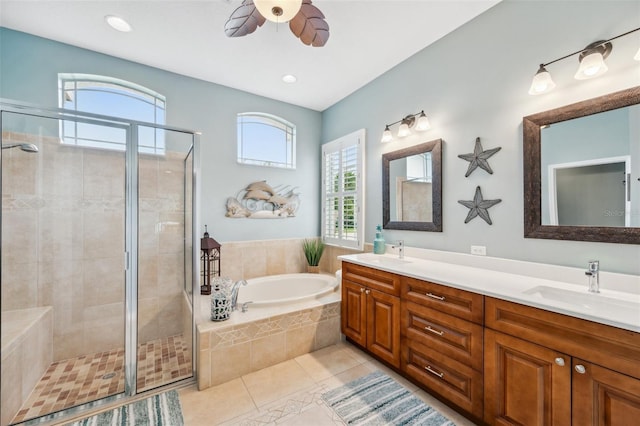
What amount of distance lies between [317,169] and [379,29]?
2.08m

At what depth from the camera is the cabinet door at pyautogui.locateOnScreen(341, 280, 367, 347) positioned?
238 centimetres

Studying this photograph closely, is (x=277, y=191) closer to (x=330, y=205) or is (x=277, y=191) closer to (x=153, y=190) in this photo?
(x=330, y=205)

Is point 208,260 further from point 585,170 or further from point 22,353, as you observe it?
point 585,170

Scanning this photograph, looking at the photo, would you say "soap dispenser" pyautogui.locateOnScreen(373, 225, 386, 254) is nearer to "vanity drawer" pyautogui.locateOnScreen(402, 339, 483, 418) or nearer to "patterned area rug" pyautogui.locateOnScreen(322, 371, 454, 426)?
"vanity drawer" pyautogui.locateOnScreen(402, 339, 483, 418)

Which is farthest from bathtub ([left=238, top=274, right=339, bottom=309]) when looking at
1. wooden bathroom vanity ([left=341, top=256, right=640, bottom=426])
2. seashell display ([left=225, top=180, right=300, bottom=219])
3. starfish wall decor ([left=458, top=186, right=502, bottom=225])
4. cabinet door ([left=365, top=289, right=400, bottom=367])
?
starfish wall decor ([left=458, top=186, right=502, bottom=225])

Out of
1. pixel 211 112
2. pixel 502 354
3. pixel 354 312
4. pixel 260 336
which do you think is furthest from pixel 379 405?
pixel 211 112

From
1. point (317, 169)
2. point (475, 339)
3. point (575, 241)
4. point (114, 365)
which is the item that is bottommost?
point (114, 365)

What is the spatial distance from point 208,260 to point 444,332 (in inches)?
95.0

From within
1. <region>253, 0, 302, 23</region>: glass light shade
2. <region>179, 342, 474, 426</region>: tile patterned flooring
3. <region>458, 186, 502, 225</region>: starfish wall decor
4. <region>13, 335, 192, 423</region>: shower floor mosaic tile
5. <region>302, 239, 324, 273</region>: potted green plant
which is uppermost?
<region>253, 0, 302, 23</region>: glass light shade

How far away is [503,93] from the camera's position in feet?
6.43

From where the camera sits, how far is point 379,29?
2248 mm

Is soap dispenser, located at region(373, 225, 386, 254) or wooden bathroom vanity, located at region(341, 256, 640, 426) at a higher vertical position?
soap dispenser, located at region(373, 225, 386, 254)

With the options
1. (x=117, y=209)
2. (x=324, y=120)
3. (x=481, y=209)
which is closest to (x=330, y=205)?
(x=324, y=120)

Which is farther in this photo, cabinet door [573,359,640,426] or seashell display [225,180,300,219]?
seashell display [225,180,300,219]
